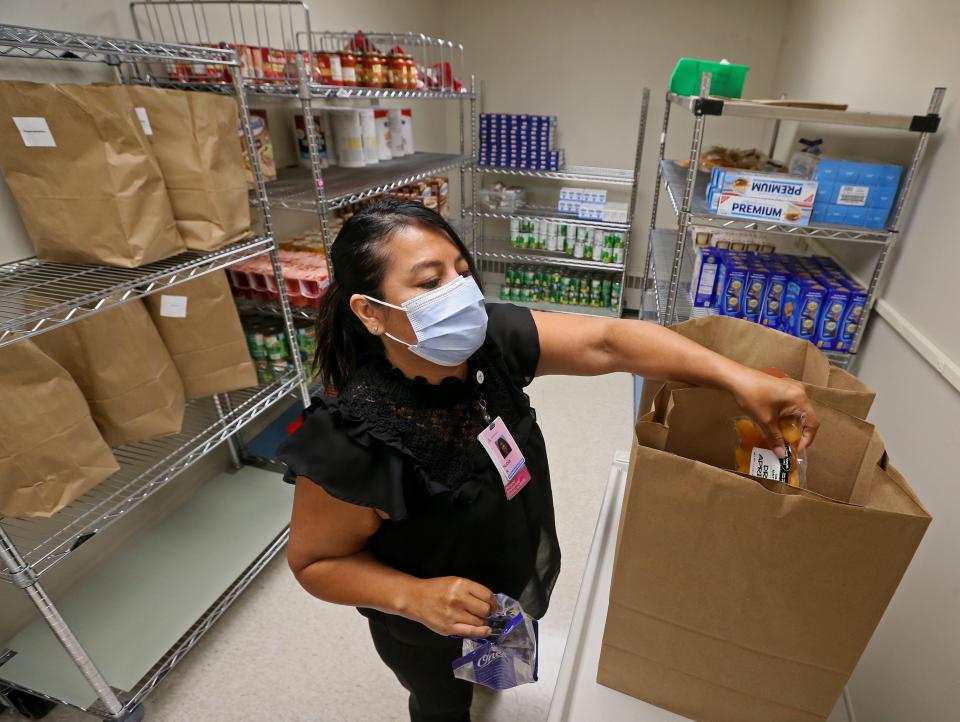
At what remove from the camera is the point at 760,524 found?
0.56 meters

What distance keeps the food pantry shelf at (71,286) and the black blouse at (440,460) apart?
80 centimetres

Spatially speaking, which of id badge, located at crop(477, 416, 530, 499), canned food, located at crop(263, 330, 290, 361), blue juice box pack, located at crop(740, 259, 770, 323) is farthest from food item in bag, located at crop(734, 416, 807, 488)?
canned food, located at crop(263, 330, 290, 361)

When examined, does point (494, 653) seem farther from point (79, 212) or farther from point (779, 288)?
point (779, 288)

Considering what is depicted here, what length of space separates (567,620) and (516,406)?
4.09ft

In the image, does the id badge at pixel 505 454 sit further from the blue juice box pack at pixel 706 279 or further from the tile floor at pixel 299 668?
the blue juice box pack at pixel 706 279

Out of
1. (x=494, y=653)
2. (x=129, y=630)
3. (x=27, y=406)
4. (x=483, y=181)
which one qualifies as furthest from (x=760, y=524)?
(x=483, y=181)

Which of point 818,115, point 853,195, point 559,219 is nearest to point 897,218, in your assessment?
point 853,195

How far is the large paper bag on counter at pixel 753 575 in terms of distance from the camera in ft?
Result: 1.78

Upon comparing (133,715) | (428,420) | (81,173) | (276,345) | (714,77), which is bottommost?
(133,715)

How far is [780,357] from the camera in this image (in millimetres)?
909

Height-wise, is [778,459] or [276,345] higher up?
[778,459]

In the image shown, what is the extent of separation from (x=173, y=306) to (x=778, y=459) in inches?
66.0

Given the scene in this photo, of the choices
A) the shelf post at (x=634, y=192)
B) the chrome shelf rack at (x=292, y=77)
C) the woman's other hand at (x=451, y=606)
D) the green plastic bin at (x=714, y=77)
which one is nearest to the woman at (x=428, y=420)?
the woman's other hand at (x=451, y=606)

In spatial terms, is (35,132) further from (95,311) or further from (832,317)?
(832,317)
